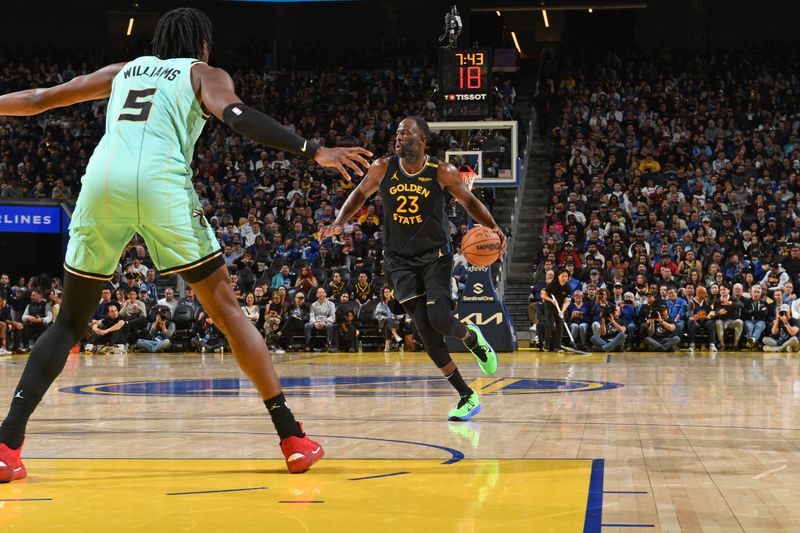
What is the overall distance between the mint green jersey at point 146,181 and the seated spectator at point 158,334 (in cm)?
1500

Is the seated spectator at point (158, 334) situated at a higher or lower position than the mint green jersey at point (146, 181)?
lower

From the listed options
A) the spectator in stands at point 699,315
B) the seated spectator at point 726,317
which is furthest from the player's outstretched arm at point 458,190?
the seated spectator at point 726,317

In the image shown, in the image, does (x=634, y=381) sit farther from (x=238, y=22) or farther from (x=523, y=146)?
(x=238, y=22)

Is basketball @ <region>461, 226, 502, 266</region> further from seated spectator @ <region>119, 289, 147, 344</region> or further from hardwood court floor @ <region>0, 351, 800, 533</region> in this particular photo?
seated spectator @ <region>119, 289, 147, 344</region>

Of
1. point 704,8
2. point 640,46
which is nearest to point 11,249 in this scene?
point 640,46

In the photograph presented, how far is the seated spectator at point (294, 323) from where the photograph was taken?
62.5 ft

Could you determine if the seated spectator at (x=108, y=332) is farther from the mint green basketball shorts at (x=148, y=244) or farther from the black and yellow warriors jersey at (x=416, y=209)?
the mint green basketball shorts at (x=148, y=244)

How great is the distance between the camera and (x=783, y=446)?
540 centimetres

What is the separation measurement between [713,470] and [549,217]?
17.8m

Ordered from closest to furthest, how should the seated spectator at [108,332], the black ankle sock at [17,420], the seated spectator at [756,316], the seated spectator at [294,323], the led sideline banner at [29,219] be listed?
the black ankle sock at [17,420]
the seated spectator at [756,316]
the seated spectator at [108,332]
the seated spectator at [294,323]
the led sideline banner at [29,219]

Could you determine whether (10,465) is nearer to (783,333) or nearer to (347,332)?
(347,332)

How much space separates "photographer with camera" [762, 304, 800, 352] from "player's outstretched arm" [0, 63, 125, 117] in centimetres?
1533

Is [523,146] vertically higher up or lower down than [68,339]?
higher up

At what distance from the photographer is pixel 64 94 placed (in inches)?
184
